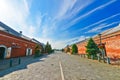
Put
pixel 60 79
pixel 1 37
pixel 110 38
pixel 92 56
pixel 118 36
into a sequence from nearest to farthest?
pixel 60 79 → pixel 118 36 → pixel 1 37 → pixel 110 38 → pixel 92 56

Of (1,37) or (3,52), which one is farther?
(3,52)

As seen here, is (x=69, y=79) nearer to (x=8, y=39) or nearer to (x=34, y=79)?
(x=34, y=79)

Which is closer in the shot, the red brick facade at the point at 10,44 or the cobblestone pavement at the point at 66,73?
the cobblestone pavement at the point at 66,73

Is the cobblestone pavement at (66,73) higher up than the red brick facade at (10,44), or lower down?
lower down

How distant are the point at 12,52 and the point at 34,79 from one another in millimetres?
20809

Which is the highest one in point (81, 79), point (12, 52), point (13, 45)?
point (13, 45)

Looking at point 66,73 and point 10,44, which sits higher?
point 10,44

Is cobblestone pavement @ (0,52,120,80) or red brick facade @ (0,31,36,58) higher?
red brick facade @ (0,31,36,58)

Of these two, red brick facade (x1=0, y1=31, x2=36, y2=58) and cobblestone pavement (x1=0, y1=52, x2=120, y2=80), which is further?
red brick facade (x1=0, y1=31, x2=36, y2=58)

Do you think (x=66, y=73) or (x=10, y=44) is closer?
(x=66, y=73)

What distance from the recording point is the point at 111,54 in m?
21.9

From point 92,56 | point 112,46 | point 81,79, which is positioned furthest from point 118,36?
point 81,79

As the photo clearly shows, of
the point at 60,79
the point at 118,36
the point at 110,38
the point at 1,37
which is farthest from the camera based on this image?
the point at 110,38

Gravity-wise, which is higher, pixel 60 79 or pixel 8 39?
pixel 8 39
